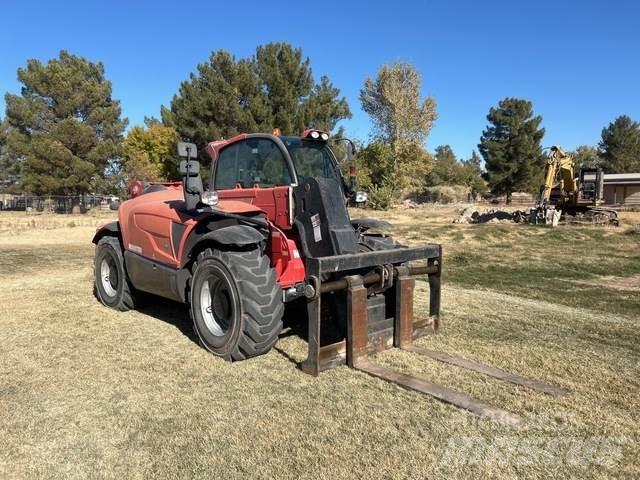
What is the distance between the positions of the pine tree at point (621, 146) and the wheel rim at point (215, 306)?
65641 millimetres

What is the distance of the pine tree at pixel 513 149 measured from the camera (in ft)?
169

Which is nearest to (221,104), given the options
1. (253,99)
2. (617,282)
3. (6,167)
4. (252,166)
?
(253,99)

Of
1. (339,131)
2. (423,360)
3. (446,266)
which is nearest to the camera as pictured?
(423,360)

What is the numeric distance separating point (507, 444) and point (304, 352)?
2256 mm

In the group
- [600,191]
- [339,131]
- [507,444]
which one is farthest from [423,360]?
[339,131]

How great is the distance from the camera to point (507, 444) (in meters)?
3.26

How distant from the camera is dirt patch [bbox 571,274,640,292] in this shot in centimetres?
981

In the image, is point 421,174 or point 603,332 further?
point 421,174

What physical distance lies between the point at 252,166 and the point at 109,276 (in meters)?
2.95

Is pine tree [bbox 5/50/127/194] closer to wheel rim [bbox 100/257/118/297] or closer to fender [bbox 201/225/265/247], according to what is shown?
wheel rim [bbox 100/257/118/297]

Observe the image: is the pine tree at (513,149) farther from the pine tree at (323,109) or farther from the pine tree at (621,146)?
the pine tree at (323,109)

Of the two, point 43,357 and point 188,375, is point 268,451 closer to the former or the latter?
point 188,375

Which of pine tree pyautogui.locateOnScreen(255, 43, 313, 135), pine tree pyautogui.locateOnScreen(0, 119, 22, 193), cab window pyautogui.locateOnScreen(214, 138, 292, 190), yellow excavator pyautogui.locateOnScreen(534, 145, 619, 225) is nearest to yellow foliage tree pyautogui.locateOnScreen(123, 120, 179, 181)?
pine tree pyautogui.locateOnScreen(255, 43, 313, 135)

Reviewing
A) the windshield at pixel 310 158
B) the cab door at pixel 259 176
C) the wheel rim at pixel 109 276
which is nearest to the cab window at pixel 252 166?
the cab door at pixel 259 176
